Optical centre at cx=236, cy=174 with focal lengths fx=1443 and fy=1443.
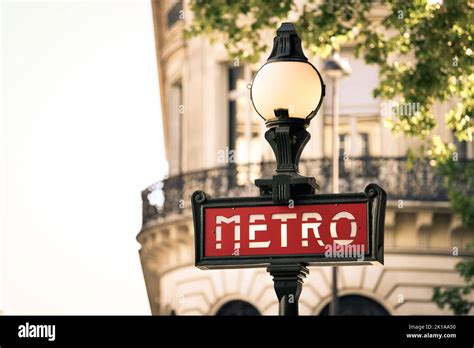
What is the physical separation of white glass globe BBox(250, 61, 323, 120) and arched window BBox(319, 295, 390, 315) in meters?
25.7

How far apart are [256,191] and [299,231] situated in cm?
2659

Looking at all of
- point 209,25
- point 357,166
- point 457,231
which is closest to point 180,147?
point 357,166

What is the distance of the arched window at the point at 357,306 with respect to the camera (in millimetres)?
34188

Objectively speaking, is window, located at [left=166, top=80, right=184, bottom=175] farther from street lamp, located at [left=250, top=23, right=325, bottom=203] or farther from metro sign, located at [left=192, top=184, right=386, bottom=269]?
metro sign, located at [left=192, top=184, right=386, bottom=269]

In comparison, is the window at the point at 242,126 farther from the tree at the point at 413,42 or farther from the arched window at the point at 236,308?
the tree at the point at 413,42

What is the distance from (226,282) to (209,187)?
2.41m

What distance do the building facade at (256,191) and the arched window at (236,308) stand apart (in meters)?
0.04

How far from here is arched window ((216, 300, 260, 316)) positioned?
1395 inches

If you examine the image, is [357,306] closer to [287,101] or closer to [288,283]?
[287,101]

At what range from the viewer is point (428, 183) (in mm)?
34469

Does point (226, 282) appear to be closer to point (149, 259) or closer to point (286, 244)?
point (149, 259)

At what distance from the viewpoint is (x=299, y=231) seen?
822 cm

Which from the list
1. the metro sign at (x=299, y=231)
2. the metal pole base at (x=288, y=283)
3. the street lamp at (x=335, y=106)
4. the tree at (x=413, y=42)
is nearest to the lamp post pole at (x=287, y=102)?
the metro sign at (x=299, y=231)
